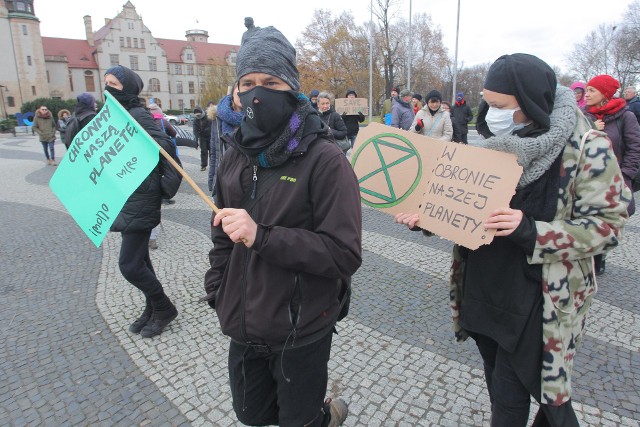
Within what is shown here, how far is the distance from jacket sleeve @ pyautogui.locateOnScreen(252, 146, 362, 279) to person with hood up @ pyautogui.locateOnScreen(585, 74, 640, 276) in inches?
151

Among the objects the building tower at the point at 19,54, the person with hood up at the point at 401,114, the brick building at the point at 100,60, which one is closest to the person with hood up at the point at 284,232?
the person with hood up at the point at 401,114

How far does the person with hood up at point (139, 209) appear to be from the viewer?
321 centimetres

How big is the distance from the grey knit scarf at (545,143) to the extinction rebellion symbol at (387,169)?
0.47m

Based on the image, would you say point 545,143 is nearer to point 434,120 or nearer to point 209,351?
point 209,351

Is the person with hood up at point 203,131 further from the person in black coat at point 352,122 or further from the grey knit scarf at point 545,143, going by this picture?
the grey knit scarf at point 545,143

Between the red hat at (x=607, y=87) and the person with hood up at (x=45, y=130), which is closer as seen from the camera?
the red hat at (x=607, y=87)

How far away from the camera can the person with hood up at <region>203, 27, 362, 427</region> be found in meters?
1.53

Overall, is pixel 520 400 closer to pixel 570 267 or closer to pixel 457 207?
pixel 570 267

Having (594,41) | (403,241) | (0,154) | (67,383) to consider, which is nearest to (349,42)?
(594,41)

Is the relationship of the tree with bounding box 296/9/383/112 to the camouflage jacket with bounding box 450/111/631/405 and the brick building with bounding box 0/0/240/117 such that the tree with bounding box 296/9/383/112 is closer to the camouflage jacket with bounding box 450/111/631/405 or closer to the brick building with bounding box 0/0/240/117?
the brick building with bounding box 0/0/240/117

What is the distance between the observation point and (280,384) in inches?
70.1

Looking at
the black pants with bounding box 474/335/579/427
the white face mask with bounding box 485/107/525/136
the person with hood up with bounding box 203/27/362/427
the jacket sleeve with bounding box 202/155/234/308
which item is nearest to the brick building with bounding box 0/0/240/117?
the jacket sleeve with bounding box 202/155/234/308

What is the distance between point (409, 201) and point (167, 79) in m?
83.1

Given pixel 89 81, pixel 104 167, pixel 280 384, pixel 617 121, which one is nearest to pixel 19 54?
pixel 89 81
